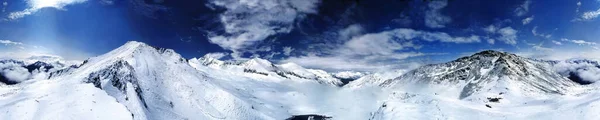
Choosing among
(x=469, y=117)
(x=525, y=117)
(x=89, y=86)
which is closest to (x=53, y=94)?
(x=89, y=86)

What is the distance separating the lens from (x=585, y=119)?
9006 centimetres

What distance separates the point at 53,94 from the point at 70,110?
2223 centimetres

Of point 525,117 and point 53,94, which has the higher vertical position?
point 53,94

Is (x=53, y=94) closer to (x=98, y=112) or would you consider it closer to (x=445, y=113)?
(x=98, y=112)

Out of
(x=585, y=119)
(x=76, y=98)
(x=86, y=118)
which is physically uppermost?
(x=76, y=98)

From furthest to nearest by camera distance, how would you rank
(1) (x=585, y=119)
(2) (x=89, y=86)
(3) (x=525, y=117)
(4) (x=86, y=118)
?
1. (2) (x=89, y=86)
2. (4) (x=86, y=118)
3. (3) (x=525, y=117)
4. (1) (x=585, y=119)

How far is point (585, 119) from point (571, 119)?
20.6ft

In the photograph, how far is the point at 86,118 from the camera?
134 meters

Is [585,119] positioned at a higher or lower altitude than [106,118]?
lower

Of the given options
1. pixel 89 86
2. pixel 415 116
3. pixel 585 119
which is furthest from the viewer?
pixel 89 86

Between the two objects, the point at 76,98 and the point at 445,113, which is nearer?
the point at 445,113

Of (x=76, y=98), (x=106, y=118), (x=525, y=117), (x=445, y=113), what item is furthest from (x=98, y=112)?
(x=525, y=117)

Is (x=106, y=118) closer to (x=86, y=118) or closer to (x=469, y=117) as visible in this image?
(x=86, y=118)

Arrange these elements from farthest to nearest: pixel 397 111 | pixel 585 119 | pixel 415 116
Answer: pixel 397 111
pixel 415 116
pixel 585 119
